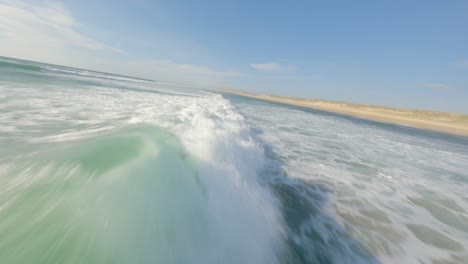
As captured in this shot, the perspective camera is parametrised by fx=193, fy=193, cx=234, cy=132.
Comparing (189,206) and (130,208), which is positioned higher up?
(130,208)

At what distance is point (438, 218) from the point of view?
3.13 meters

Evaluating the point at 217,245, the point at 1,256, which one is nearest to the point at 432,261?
the point at 217,245

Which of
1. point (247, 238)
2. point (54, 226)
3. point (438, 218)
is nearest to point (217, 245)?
point (247, 238)

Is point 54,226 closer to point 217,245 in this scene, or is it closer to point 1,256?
point 1,256

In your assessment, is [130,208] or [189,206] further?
[189,206]

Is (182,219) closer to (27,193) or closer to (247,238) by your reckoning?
(247,238)

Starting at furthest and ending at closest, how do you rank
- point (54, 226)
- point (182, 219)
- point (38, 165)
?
point (38, 165) → point (182, 219) → point (54, 226)

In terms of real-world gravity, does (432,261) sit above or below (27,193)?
below

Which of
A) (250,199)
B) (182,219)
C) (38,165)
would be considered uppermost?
(38,165)

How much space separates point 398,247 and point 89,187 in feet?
11.4

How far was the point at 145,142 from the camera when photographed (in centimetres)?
316

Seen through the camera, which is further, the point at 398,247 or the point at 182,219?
the point at 398,247

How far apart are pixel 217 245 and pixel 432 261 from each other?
2489 mm

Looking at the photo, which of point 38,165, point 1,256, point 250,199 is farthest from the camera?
point 250,199
